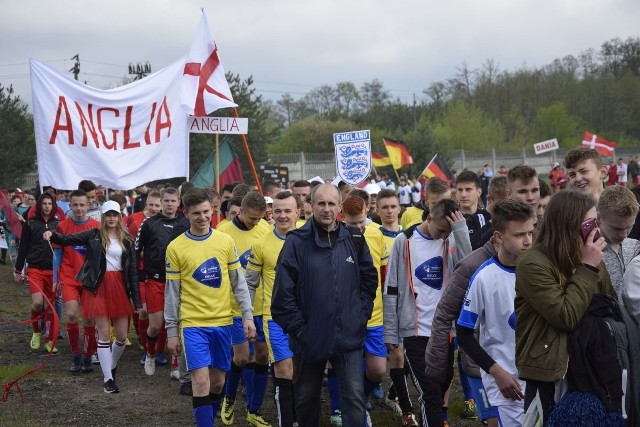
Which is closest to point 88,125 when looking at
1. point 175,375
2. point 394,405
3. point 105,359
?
point 105,359

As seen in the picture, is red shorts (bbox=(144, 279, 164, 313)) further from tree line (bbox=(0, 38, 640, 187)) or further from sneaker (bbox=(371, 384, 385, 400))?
tree line (bbox=(0, 38, 640, 187))

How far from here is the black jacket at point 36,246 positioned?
452 inches

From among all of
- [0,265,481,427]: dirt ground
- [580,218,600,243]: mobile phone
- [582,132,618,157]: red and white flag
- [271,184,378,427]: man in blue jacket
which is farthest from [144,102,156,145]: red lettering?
[582,132,618,157]: red and white flag

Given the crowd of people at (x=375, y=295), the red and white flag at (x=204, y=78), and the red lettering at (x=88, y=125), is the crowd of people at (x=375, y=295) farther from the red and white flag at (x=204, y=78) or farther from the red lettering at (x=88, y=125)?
the red and white flag at (x=204, y=78)

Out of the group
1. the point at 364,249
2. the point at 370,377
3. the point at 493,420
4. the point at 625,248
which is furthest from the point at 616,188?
the point at 370,377

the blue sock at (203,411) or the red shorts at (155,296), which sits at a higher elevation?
the red shorts at (155,296)

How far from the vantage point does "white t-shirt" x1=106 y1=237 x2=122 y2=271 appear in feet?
31.7

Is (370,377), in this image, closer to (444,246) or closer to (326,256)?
(444,246)

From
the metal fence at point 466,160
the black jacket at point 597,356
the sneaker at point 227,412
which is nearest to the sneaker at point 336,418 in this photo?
the sneaker at point 227,412

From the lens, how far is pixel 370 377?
7.36m

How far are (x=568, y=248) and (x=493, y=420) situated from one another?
1.54 m

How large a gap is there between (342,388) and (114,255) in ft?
15.2

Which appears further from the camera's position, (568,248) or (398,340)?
(398,340)

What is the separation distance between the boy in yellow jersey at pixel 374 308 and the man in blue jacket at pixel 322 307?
128 cm
